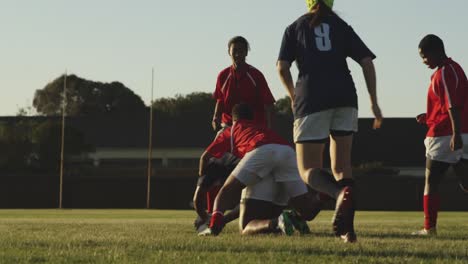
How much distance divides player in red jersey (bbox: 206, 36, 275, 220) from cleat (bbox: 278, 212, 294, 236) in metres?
1.58

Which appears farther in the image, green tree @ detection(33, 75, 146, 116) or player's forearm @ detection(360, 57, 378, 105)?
green tree @ detection(33, 75, 146, 116)

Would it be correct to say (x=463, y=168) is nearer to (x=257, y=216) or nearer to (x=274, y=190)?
(x=274, y=190)

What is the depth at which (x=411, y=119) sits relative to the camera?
→ 56375 millimetres

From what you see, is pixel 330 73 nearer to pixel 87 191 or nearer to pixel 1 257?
pixel 1 257

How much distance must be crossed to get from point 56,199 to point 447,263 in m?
35.1

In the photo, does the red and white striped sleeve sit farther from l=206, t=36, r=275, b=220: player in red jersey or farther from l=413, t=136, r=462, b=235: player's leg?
l=206, t=36, r=275, b=220: player in red jersey

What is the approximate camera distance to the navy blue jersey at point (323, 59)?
7.18 m

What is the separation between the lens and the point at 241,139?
8586 millimetres

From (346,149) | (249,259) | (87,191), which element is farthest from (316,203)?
(87,191)

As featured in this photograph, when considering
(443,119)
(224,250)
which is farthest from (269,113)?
(224,250)

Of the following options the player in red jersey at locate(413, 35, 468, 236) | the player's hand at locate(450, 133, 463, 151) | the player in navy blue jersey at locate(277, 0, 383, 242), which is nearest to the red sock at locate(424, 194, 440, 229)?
the player in red jersey at locate(413, 35, 468, 236)

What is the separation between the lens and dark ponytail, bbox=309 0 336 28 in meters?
7.28

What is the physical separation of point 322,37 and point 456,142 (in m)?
1.97

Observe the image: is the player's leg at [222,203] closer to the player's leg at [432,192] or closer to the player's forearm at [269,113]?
the player's forearm at [269,113]
